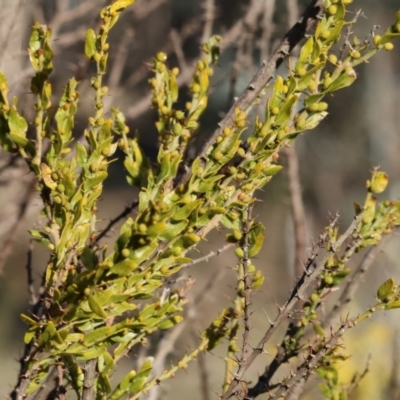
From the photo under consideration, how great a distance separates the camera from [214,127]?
2.46 metres

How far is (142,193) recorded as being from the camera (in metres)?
1.11

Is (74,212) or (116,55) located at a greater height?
(116,55)

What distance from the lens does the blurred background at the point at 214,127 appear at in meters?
2.66

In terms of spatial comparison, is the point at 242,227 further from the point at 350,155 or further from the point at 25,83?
the point at 350,155

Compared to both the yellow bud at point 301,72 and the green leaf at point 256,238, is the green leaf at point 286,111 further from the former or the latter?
the green leaf at point 256,238

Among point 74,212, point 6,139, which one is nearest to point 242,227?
point 74,212

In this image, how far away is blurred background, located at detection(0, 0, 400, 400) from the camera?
2.66 meters

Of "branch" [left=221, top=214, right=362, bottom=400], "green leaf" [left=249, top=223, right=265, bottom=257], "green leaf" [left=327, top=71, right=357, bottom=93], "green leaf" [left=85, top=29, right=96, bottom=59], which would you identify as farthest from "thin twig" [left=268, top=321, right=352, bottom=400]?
"green leaf" [left=85, top=29, right=96, bottom=59]

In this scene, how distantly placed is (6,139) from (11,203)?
1.55 m

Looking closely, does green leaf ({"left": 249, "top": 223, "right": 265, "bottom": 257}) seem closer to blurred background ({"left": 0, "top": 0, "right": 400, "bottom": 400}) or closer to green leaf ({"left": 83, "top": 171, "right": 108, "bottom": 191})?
green leaf ({"left": 83, "top": 171, "right": 108, "bottom": 191})

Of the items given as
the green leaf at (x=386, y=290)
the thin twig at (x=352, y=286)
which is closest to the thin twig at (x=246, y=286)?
the green leaf at (x=386, y=290)

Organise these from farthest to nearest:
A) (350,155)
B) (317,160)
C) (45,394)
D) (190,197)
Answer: (350,155) < (317,160) < (45,394) < (190,197)

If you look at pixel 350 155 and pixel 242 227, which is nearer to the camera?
pixel 242 227

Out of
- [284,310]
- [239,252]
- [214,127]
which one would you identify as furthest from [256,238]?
[214,127]
